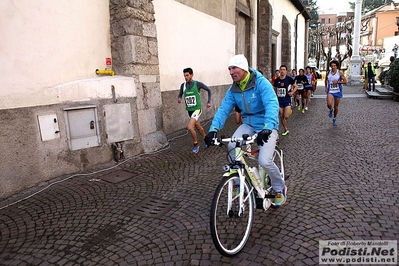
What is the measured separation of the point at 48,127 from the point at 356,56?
25.9 meters

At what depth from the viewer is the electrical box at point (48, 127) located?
500 cm

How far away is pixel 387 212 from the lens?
3605 millimetres

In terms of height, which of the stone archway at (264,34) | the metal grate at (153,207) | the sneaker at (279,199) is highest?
the stone archway at (264,34)

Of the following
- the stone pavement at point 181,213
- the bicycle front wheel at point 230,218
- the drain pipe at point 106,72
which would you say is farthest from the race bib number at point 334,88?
the bicycle front wheel at point 230,218

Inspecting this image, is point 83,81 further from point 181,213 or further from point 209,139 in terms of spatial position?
point 209,139

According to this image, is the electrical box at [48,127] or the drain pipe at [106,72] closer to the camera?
the electrical box at [48,127]

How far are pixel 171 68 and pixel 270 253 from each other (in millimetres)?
6663

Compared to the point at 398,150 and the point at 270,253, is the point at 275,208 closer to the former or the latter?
the point at 270,253

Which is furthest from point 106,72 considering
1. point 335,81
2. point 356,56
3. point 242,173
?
point 356,56

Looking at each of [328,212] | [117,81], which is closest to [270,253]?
[328,212]

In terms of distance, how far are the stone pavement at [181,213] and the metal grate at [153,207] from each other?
13 mm

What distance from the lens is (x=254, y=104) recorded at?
343cm

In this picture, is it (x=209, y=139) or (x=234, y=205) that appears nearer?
(x=234, y=205)

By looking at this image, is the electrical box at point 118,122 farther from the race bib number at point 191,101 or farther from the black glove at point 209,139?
the black glove at point 209,139
